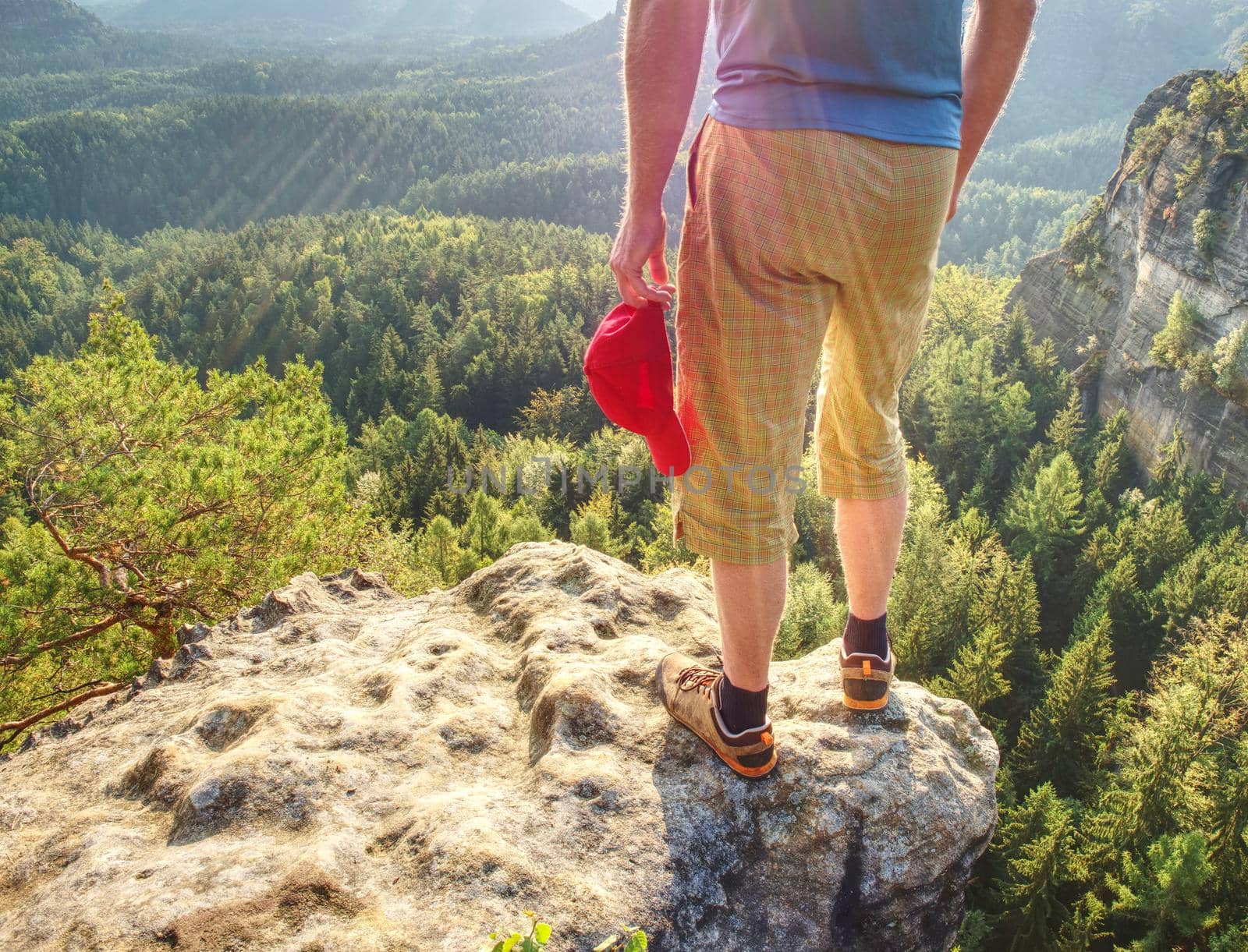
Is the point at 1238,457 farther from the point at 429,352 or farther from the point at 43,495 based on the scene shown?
the point at 429,352

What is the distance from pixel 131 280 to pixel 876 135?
4688 inches

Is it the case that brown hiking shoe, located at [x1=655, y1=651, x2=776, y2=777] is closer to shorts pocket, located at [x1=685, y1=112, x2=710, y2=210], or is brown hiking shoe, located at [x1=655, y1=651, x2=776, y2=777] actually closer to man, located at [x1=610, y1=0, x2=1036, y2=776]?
man, located at [x1=610, y1=0, x2=1036, y2=776]

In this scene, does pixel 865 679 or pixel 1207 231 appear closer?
pixel 865 679

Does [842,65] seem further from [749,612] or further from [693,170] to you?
[749,612]

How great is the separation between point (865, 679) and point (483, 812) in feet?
5.44

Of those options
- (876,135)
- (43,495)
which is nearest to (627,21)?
(876,135)

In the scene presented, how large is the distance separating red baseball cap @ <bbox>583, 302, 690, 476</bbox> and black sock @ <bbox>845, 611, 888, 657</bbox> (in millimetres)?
1208

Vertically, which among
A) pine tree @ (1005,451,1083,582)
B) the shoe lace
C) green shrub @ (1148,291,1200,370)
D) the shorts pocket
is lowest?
pine tree @ (1005,451,1083,582)

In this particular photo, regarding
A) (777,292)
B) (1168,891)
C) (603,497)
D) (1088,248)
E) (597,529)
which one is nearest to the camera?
(777,292)

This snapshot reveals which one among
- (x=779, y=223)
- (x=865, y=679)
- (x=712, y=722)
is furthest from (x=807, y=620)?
(x=779, y=223)

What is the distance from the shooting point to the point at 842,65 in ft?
7.43

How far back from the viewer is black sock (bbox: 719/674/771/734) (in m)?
3.00

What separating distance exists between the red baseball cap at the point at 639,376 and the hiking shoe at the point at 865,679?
136 cm

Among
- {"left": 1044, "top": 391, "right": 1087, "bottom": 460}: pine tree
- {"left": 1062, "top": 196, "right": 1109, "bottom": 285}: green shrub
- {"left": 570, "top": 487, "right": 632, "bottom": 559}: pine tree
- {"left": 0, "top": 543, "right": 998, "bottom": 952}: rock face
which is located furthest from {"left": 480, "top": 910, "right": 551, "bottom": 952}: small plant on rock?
{"left": 1062, "top": 196, "right": 1109, "bottom": 285}: green shrub
